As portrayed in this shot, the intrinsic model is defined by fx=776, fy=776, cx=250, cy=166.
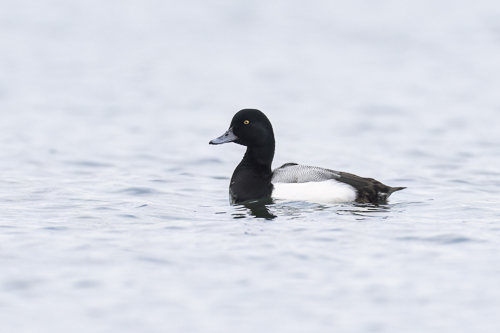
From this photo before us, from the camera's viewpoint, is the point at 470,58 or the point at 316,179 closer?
the point at 316,179

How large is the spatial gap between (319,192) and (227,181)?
287cm

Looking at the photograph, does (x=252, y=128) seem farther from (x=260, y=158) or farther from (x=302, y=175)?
(x=302, y=175)

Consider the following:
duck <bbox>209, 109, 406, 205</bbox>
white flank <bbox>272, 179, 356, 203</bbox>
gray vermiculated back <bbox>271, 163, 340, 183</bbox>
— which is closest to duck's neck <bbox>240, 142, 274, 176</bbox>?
duck <bbox>209, 109, 406, 205</bbox>

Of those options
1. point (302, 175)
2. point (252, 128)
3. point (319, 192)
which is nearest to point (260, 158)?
point (252, 128)

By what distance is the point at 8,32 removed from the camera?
27438 millimetres

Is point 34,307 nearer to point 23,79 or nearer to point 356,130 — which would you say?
point 356,130

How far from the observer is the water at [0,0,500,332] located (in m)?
5.78

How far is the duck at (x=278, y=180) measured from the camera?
9.38 metres

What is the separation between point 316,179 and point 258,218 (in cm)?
124

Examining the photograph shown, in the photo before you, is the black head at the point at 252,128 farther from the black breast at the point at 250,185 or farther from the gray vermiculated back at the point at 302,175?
the gray vermiculated back at the point at 302,175

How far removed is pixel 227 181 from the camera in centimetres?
1198

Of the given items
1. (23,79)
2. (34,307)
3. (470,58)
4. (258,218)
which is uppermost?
(470,58)

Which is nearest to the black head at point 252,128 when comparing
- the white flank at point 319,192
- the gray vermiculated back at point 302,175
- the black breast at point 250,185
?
the black breast at point 250,185

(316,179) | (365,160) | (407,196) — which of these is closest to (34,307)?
(316,179)
